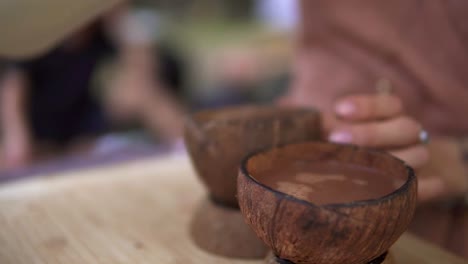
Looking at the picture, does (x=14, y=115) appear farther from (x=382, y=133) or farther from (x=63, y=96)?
(x=382, y=133)

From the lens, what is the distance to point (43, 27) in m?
0.50

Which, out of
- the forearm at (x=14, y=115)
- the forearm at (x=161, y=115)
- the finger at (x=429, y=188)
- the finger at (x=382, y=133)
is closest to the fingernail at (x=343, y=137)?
the finger at (x=382, y=133)

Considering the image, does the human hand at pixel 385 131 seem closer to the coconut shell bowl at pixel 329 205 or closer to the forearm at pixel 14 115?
the coconut shell bowl at pixel 329 205

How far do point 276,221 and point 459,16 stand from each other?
44cm

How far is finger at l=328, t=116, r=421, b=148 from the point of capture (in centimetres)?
54

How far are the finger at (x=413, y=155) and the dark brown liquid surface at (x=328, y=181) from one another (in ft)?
0.40

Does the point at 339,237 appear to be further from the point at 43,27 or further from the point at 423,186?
the point at 43,27

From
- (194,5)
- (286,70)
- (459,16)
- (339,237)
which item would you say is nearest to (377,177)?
(339,237)

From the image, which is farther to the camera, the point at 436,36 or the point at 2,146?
the point at 2,146

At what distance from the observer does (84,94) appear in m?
1.49

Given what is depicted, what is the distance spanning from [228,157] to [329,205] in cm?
18

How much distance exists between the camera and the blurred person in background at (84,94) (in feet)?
4.33

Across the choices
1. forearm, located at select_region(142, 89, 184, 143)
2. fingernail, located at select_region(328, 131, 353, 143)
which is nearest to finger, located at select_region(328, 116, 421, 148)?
fingernail, located at select_region(328, 131, 353, 143)

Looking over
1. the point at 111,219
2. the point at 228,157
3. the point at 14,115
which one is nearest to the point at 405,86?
the point at 228,157
